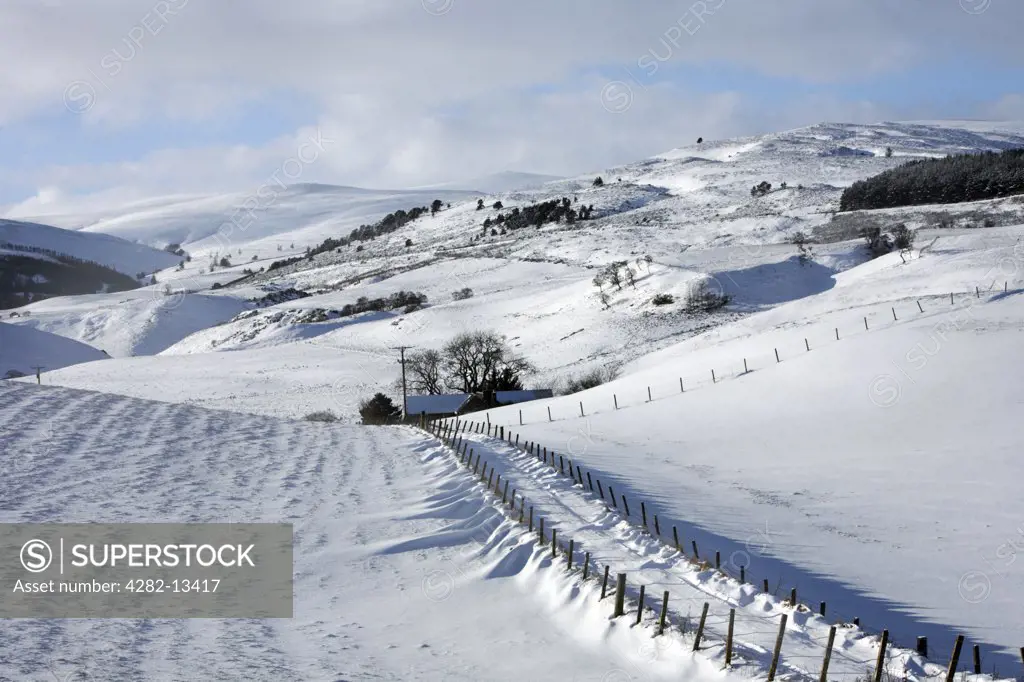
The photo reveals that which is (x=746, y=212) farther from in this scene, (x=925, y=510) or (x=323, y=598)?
(x=323, y=598)

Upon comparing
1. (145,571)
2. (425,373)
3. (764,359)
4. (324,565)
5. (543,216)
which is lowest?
(324,565)

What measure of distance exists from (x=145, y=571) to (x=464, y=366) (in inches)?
2338

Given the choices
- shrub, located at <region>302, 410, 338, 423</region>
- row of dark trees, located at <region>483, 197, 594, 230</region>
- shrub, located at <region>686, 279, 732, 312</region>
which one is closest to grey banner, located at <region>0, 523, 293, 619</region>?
shrub, located at <region>302, 410, 338, 423</region>

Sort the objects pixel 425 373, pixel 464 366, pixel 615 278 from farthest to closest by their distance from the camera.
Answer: pixel 615 278, pixel 425 373, pixel 464 366

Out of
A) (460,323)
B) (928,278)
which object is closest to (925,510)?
(928,278)

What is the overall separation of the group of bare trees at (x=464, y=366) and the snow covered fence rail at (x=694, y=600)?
47.0 m

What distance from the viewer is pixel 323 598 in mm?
17906

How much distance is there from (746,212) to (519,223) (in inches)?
1925

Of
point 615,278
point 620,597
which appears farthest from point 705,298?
point 620,597

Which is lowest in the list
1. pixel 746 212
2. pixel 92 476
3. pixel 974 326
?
pixel 92 476

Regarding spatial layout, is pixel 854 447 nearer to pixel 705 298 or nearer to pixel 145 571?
pixel 145 571

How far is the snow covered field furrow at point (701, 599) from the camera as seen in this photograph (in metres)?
13.0

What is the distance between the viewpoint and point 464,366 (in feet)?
254

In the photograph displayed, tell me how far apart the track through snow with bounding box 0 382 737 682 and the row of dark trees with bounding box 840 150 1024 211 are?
11280cm
